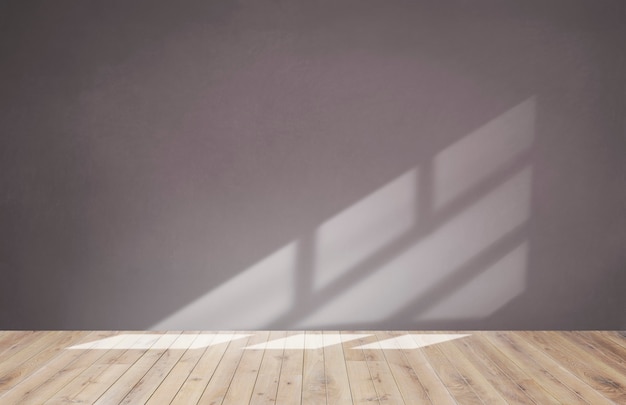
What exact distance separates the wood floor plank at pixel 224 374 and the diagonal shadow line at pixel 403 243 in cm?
38

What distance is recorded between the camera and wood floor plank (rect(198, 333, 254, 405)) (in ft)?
9.11

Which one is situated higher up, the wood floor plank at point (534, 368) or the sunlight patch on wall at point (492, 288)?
the sunlight patch on wall at point (492, 288)

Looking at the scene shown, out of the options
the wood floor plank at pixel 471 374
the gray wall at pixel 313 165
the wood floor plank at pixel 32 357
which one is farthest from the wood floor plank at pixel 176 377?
the wood floor plank at pixel 471 374

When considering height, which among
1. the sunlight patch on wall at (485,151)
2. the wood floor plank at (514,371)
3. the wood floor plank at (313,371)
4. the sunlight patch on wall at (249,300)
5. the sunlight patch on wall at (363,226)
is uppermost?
the sunlight patch on wall at (485,151)

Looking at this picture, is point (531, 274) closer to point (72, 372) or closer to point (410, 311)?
point (410, 311)

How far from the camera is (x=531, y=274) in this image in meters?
4.07

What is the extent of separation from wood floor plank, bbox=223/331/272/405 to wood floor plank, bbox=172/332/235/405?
13 centimetres

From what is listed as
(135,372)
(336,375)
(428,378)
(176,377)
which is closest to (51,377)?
(135,372)

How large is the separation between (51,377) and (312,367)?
1.29 meters

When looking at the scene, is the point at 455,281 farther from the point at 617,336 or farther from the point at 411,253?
the point at 617,336

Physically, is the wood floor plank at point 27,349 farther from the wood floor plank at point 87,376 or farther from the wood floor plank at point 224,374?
the wood floor plank at point 224,374

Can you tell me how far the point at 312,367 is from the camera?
3219 millimetres

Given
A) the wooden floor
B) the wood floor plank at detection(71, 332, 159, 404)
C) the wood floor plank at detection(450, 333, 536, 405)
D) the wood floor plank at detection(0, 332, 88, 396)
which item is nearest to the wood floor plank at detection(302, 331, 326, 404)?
the wooden floor

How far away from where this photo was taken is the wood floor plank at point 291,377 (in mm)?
2758
